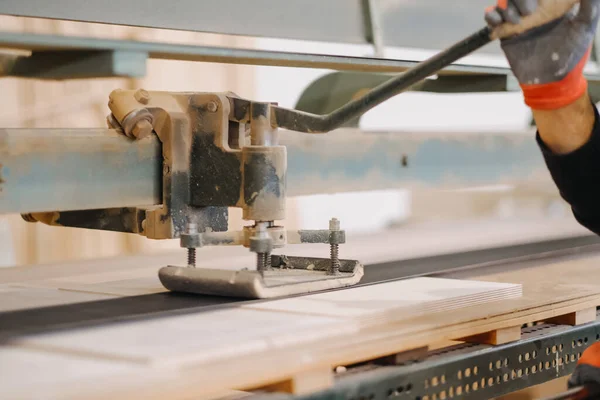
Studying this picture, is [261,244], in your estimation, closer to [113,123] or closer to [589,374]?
[113,123]

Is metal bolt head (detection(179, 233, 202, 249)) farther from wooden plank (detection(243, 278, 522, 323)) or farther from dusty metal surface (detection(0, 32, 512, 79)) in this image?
dusty metal surface (detection(0, 32, 512, 79))

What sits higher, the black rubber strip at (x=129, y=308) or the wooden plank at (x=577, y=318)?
the black rubber strip at (x=129, y=308)

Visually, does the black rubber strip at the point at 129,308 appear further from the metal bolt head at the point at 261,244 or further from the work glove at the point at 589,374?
the work glove at the point at 589,374

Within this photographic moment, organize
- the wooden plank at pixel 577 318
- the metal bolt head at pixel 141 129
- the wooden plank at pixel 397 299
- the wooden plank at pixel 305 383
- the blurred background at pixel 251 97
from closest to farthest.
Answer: the wooden plank at pixel 305 383
the wooden plank at pixel 397 299
the metal bolt head at pixel 141 129
the wooden plank at pixel 577 318
the blurred background at pixel 251 97

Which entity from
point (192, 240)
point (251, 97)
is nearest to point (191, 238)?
point (192, 240)

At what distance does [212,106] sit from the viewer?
5.32 feet

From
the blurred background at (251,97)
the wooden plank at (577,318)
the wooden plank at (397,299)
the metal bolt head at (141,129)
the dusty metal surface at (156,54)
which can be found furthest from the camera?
the blurred background at (251,97)

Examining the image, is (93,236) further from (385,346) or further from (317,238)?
(385,346)

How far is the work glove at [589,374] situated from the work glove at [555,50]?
462 mm

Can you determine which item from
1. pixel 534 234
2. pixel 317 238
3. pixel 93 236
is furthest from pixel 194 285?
A: pixel 93 236

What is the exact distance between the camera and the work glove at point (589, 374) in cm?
143

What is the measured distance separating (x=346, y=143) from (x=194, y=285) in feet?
2.15

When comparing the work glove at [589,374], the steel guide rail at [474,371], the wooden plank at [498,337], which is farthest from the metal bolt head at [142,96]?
the work glove at [589,374]

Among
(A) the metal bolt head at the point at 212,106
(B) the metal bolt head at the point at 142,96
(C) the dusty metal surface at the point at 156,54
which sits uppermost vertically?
(C) the dusty metal surface at the point at 156,54
